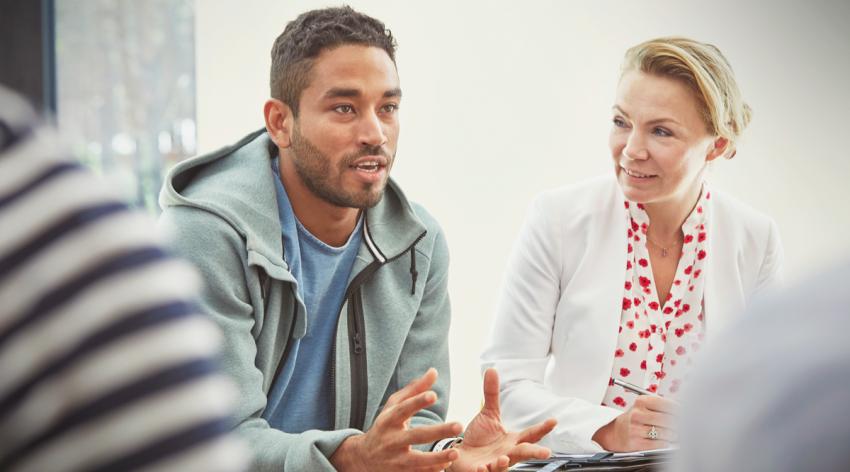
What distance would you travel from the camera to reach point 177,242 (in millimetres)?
1575

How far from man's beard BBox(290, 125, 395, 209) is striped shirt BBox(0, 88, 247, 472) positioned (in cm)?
132

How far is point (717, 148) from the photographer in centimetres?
215

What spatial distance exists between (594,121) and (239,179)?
191 centimetres

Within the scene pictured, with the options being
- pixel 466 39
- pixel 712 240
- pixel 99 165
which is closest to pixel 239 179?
pixel 712 240

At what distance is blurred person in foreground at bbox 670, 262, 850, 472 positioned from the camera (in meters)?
0.20

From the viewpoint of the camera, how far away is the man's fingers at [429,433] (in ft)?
4.30

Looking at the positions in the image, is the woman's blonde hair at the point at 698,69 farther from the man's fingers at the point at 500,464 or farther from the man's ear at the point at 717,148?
the man's fingers at the point at 500,464

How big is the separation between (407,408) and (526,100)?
2168 millimetres

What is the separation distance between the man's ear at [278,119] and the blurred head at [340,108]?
0.08 feet

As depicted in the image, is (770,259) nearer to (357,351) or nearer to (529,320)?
(529,320)

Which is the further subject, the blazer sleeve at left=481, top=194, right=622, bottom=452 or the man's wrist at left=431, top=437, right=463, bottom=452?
the blazer sleeve at left=481, top=194, right=622, bottom=452

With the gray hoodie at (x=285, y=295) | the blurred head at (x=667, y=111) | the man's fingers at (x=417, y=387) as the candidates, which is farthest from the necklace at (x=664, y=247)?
the man's fingers at (x=417, y=387)

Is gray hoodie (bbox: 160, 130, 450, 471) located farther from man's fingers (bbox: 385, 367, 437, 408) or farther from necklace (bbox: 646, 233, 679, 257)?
necklace (bbox: 646, 233, 679, 257)

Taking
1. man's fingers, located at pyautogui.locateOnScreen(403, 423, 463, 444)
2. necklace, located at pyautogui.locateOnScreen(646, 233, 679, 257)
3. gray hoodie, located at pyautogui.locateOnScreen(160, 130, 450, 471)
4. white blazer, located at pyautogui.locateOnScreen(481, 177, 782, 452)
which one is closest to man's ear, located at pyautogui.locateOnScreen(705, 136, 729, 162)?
white blazer, located at pyautogui.locateOnScreen(481, 177, 782, 452)
